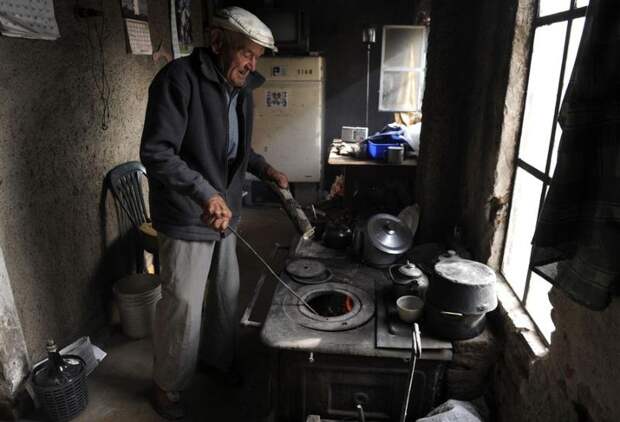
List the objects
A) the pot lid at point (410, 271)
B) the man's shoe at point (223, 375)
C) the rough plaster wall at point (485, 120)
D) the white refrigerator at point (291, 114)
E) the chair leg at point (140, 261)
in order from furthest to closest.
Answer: the white refrigerator at point (291, 114) < the chair leg at point (140, 261) < the man's shoe at point (223, 375) < the pot lid at point (410, 271) < the rough plaster wall at point (485, 120)

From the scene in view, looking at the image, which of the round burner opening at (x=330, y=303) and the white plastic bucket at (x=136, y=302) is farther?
the white plastic bucket at (x=136, y=302)

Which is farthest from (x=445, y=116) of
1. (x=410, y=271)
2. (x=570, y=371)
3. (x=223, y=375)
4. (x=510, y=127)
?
(x=223, y=375)

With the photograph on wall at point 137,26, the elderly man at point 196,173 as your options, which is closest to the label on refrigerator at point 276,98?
the photograph on wall at point 137,26

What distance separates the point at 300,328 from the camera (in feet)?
7.26

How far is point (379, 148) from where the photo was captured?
4.29 m

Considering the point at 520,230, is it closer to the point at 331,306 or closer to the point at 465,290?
the point at 465,290

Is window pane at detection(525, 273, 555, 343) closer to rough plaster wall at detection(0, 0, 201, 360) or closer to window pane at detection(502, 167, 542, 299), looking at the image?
window pane at detection(502, 167, 542, 299)

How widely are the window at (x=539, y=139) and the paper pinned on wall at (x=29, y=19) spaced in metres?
2.57

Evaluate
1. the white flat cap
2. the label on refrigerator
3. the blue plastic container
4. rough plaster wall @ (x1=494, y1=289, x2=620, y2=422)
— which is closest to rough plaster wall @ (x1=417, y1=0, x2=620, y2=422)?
rough plaster wall @ (x1=494, y1=289, x2=620, y2=422)

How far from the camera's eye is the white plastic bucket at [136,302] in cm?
315

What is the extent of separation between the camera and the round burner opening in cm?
257

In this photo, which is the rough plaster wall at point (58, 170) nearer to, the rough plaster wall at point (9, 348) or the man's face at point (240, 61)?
the rough plaster wall at point (9, 348)

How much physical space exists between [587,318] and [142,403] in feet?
7.86

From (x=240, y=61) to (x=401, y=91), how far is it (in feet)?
16.0
